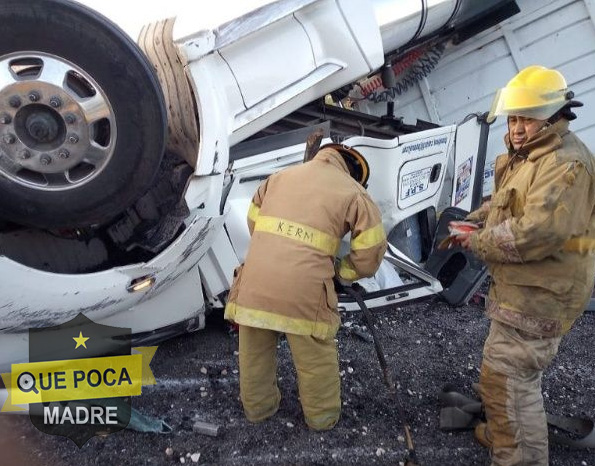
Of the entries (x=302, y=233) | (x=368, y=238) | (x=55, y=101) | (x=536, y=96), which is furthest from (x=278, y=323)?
(x=536, y=96)

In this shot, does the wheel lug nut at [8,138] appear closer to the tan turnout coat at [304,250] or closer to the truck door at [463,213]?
the tan turnout coat at [304,250]

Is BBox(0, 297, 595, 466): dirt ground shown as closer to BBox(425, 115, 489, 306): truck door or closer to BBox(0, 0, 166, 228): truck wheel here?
BBox(425, 115, 489, 306): truck door

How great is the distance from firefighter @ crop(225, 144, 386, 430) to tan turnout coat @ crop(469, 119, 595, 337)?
0.48 meters

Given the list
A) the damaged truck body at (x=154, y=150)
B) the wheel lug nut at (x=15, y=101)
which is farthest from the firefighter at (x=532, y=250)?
the wheel lug nut at (x=15, y=101)

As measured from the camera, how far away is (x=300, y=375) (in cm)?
238

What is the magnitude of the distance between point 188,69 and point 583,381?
251 cm

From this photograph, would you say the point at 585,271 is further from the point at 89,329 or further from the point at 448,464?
the point at 89,329

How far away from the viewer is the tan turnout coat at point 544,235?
1.96 meters

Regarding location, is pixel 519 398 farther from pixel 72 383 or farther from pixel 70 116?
pixel 70 116

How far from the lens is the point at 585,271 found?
2.12 metres

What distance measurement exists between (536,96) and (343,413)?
5.08 ft

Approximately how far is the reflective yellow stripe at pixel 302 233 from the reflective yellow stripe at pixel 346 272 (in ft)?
0.42

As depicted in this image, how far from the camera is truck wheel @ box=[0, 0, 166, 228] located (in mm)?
1821

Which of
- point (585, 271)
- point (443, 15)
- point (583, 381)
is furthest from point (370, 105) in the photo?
point (585, 271)
